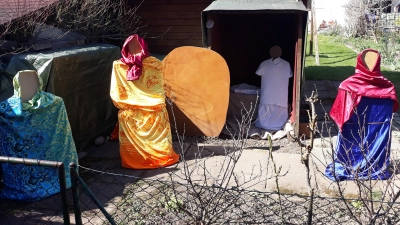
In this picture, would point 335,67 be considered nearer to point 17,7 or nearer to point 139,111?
point 139,111

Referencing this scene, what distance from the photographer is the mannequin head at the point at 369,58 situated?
4.54 m

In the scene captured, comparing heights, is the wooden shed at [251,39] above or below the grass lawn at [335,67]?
above

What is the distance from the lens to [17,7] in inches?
242

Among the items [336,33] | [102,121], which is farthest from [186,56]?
[336,33]

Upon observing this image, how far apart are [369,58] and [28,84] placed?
11.9 ft

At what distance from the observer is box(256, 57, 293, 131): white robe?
6.85m

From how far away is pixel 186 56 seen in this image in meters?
6.23

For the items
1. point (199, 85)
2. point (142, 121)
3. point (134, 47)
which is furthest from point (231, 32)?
point (142, 121)

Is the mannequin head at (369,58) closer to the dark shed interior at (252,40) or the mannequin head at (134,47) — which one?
the mannequin head at (134,47)

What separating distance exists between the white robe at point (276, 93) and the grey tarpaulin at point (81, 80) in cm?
241

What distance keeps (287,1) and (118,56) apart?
272 centimetres

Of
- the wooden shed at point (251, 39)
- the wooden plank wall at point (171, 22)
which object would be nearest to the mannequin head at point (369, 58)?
the wooden shed at point (251, 39)

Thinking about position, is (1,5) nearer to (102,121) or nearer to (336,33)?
(102,121)

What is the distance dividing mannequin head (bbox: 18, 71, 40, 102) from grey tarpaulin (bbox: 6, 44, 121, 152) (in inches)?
23.0
